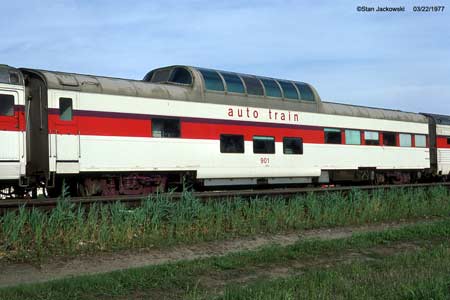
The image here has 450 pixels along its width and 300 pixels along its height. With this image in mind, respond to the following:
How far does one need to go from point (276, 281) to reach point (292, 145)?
42.5 feet

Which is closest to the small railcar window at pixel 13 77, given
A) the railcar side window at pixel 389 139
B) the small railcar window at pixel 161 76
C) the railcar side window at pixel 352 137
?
the small railcar window at pixel 161 76

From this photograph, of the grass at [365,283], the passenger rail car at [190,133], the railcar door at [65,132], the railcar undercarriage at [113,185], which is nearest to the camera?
the grass at [365,283]

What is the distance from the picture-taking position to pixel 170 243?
972 centimetres

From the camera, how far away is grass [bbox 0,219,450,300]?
5.96 m

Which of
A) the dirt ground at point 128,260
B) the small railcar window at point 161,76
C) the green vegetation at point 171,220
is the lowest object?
the dirt ground at point 128,260

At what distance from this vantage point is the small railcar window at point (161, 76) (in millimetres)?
17625

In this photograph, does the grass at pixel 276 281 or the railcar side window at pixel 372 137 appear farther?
the railcar side window at pixel 372 137

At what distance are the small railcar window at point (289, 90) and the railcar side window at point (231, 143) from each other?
2.97 m

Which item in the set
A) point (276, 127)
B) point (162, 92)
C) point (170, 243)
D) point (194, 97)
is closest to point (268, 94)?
point (276, 127)

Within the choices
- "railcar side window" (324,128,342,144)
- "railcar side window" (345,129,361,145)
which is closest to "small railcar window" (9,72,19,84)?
"railcar side window" (324,128,342,144)

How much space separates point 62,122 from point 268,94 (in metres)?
7.73

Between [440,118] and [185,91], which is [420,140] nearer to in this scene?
[440,118]

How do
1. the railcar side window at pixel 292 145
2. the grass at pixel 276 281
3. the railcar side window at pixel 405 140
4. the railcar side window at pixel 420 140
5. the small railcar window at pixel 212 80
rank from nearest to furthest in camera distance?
the grass at pixel 276 281 → the small railcar window at pixel 212 80 → the railcar side window at pixel 292 145 → the railcar side window at pixel 405 140 → the railcar side window at pixel 420 140

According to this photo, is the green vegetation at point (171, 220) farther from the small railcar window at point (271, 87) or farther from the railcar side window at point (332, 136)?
the railcar side window at point (332, 136)
